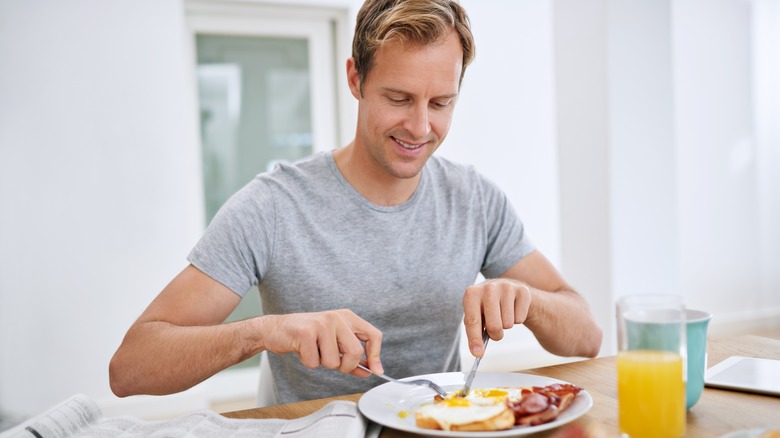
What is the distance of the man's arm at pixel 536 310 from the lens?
1091 mm

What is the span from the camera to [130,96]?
10.5 ft

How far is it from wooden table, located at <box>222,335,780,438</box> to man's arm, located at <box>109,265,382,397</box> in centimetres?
9

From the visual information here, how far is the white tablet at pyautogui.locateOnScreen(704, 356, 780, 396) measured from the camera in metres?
0.99

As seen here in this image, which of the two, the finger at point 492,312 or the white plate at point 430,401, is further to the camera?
the finger at point 492,312

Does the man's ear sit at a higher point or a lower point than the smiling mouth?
higher

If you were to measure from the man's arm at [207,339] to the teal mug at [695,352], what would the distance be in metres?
0.41

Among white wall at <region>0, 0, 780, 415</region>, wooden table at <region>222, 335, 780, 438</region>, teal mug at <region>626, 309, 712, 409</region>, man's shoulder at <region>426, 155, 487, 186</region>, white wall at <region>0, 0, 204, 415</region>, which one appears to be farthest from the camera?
white wall at <region>0, 0, 204, 415</region>

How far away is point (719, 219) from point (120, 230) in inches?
147

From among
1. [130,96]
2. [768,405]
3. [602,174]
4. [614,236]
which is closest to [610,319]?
[614,236]

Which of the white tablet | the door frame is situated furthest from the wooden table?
the door frame

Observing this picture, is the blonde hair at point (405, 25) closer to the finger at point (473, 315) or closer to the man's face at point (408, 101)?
the man's face at point (408, 101)

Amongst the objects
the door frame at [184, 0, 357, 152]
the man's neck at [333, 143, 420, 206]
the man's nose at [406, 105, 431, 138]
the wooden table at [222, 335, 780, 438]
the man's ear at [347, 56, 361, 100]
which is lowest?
the wooden table at [222, 335, 780, 438]

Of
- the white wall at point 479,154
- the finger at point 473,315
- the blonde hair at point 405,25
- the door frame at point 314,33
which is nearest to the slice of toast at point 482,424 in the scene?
the finger at point 473,315

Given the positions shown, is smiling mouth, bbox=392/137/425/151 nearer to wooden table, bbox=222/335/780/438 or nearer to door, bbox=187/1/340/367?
wooden table, bbox=222/335/780/438
